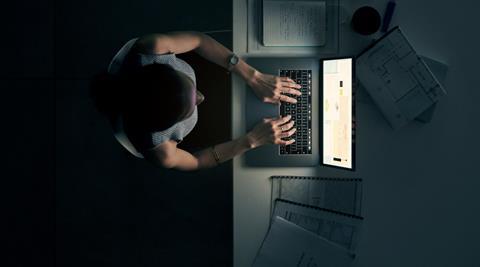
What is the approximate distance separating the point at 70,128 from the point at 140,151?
2.80 feet

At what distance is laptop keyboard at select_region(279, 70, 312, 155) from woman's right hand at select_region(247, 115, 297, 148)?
28 millimetres

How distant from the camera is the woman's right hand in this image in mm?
1294

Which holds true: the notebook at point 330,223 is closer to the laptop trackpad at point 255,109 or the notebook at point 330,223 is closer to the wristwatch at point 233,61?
the laptop trackpad at point 255,109

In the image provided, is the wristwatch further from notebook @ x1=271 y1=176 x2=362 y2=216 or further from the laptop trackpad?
notebook @ x1=271 y1=176 x2=362 y2=216

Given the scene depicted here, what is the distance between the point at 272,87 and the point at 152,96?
46cm

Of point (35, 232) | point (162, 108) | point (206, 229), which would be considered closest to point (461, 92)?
point (162, 108)

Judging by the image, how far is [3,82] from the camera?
192 cm

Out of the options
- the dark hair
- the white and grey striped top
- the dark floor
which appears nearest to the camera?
the dark hair

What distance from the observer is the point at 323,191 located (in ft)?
4.34

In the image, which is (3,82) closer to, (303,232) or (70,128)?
(70,128)

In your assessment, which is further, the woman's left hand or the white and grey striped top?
the woman's left hand

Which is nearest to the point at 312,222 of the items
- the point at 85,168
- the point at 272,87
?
the point at 272,87

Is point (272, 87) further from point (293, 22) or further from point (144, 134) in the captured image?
point (144, 134)

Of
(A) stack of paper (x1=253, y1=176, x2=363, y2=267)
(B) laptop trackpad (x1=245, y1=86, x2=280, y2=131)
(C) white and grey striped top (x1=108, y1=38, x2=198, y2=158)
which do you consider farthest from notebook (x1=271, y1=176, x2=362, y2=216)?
(C) white and grey striped top (x1=108, y1=38, x2=198, y2=158)
